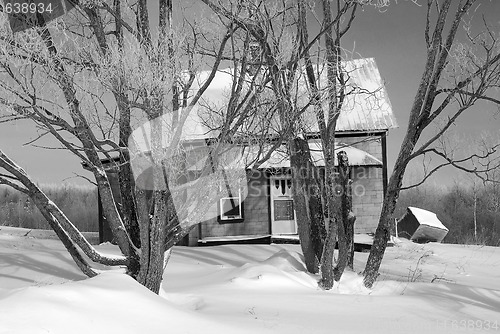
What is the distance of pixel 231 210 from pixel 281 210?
1.74m

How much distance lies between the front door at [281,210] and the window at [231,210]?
3.74 feet

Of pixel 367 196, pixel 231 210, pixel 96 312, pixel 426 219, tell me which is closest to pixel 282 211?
pixel 231 210

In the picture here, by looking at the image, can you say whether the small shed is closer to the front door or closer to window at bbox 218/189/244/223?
the front door

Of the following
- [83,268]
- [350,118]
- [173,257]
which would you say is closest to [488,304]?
[83,268]

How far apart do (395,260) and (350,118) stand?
5863 millimetres

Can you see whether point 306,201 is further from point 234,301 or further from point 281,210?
point 281,210

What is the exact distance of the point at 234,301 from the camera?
7.36m

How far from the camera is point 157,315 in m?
5.39

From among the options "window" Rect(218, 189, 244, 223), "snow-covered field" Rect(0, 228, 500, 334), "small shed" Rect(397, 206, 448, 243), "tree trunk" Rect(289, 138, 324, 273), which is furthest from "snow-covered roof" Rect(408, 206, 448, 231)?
"tree trunk" Rect(289, 138, 324, 273)

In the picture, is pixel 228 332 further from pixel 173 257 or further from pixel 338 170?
pixel 173 257

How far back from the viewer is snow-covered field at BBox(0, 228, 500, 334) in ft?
15.9

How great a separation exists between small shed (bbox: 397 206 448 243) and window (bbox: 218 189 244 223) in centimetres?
651

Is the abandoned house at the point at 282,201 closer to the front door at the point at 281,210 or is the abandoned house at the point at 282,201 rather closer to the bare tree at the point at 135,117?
the front door at the point at 281,210

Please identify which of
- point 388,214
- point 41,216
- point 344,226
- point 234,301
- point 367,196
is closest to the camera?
point 234,301
